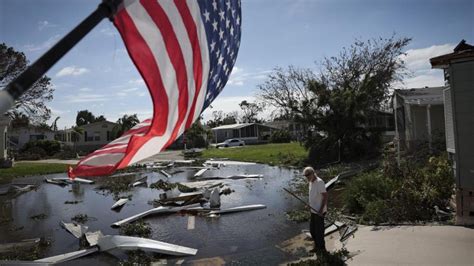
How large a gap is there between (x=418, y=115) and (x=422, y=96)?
123cm

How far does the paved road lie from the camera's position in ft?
22.4

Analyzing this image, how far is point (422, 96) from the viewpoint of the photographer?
79.3 feet

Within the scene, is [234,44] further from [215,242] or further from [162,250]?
[215,242]

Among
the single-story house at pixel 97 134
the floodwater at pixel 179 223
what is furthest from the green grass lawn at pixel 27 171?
the single-story house at pixel 97 134

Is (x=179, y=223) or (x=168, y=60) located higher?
(x=168, y=60)

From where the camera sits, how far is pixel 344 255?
7.50 metres

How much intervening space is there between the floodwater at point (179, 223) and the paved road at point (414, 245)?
174cm

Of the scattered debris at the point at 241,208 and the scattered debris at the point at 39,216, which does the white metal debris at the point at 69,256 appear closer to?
the scattered debris at the point at 241,208

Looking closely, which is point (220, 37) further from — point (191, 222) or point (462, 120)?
point (191, 222)

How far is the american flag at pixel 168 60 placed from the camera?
3488mm

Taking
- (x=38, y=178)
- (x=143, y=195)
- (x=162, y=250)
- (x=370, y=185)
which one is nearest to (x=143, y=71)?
(x=162, y=250)

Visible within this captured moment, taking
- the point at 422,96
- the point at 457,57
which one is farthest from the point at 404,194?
the point at 422,96

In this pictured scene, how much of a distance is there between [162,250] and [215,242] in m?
1.64

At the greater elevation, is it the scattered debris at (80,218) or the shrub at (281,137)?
the shrub at (281,137)
